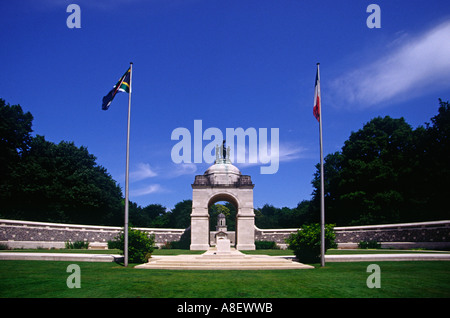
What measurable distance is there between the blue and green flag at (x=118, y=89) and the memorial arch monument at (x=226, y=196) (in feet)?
63.1

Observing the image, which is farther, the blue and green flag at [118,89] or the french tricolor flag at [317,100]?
the blue and green flag at [118,89]

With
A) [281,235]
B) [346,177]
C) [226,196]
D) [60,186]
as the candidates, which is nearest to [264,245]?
[281,235]

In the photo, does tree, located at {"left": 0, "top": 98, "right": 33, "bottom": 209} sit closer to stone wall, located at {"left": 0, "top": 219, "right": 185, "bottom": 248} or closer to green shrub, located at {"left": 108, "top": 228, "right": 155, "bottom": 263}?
stone wall, located at {"left": 0, "top": 219, "right": 185, "bottom": 248}

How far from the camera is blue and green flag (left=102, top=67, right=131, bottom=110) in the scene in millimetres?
16234

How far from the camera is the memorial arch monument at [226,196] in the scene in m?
33.7

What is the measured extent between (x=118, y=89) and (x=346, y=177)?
3454cm

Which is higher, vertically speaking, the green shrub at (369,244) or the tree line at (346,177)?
the tree line at (346,177)

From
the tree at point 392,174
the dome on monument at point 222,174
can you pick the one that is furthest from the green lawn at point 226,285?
the tree at point 392,174

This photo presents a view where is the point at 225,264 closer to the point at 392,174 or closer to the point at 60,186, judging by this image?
the point at 392,174

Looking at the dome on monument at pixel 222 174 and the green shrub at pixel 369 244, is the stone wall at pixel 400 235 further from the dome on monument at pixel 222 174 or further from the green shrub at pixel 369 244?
the dome on monument at pixel 222 174

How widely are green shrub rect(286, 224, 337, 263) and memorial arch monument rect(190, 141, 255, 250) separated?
1625 cm

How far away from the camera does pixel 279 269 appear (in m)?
14.9

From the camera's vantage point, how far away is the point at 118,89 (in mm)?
16328
